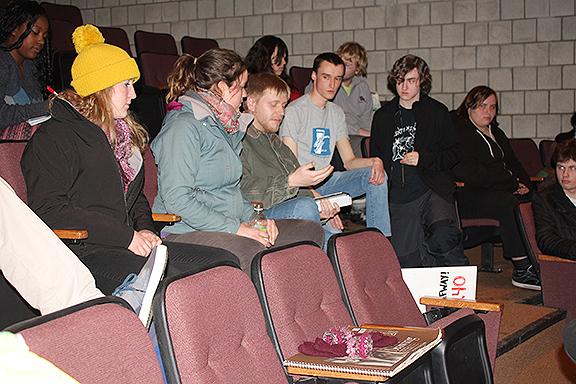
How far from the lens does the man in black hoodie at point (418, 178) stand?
4.42 m

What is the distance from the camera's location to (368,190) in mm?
4023

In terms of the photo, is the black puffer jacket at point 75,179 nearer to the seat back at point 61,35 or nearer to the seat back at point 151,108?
the seat back at point 151,108

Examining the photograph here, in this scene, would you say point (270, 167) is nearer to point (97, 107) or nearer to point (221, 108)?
point (221, 108)

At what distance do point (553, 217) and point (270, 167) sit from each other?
1.72 metres

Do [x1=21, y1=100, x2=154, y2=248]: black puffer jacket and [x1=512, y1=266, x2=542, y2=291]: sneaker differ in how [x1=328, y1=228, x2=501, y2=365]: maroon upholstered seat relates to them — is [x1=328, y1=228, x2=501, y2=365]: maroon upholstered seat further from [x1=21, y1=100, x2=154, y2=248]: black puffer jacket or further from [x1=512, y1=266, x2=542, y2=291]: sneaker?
[x1=512, y1=266, x2=542, y2=291]: sneaker

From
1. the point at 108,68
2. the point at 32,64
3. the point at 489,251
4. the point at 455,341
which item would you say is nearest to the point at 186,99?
the point at 108,68

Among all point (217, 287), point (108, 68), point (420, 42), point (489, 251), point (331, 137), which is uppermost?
point (420, 42)

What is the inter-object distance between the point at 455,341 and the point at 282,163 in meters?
1.53

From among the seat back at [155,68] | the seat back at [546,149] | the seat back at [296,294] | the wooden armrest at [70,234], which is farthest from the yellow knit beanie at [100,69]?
the seat back at [546,149]

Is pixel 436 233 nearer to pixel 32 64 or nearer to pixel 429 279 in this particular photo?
pixel 429 279

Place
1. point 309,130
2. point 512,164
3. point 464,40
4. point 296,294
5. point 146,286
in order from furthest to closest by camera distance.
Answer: point 464,40 < point 512,164 < point 309,130 < point 296,294 < point 146,286

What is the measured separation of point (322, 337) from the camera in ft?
7.53

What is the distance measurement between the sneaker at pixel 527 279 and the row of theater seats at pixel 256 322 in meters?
1.87

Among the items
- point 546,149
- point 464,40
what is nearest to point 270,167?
point 546,149
